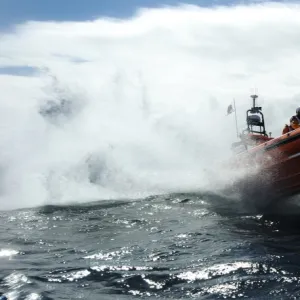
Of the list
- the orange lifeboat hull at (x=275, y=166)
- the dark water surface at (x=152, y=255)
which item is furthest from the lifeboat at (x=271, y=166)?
the dark water surface at (x=152, y=255)

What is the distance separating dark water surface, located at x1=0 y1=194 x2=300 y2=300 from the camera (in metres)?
6.68

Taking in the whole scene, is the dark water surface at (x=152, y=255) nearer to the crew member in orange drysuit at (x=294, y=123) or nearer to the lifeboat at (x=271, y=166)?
the lifeboat at (x=271, y=166)

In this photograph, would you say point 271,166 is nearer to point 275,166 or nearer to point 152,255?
point 275,166

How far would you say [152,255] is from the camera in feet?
28.6

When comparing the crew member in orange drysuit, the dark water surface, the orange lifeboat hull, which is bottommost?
the dark water surface

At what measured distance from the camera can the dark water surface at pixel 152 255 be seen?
6.68m

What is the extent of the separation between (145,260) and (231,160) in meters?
8.32

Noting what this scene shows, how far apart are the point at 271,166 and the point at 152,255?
19.3ft

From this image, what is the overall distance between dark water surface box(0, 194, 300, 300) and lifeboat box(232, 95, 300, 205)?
984 millimetres

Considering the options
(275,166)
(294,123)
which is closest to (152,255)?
(275,166)

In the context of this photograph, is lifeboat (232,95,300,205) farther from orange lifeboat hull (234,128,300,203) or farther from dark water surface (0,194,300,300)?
dark water surface (0,194,300,300)

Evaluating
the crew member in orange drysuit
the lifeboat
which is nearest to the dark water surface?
the lifeboat

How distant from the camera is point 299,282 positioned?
657 cm

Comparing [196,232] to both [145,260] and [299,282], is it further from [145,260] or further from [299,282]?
[299,282]
